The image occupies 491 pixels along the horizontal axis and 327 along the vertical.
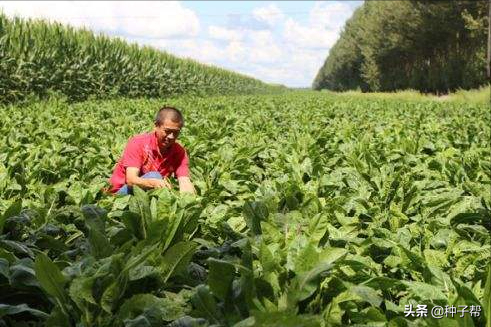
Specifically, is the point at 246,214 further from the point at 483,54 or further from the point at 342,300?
the point at 483,54

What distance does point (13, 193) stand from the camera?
389 centimetres

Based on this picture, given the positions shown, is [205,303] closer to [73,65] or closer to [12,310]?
[12,310]

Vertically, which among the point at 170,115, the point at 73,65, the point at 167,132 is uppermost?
the point at 73,65

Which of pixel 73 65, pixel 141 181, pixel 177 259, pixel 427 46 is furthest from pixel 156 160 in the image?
pixel 427 46

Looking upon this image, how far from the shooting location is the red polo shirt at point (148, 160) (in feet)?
14.7

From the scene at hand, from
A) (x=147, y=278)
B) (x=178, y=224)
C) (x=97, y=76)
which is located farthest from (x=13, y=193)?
(x=97, y=76)

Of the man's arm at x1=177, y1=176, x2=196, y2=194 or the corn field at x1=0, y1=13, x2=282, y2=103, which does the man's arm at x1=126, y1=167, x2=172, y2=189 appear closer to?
the man's arm at x1=177, y1=176, x2=196, y2=194

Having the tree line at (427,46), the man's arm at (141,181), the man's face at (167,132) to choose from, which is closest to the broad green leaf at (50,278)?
the man's arm at (141,181)

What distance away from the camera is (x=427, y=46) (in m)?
50.8

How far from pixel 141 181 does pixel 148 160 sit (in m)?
0.51

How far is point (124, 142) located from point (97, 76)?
1539 cm

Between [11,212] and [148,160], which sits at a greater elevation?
[148,160]

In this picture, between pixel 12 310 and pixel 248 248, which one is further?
pixel 248 248

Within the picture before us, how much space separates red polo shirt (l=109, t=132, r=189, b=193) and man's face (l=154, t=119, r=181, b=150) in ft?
0.50
